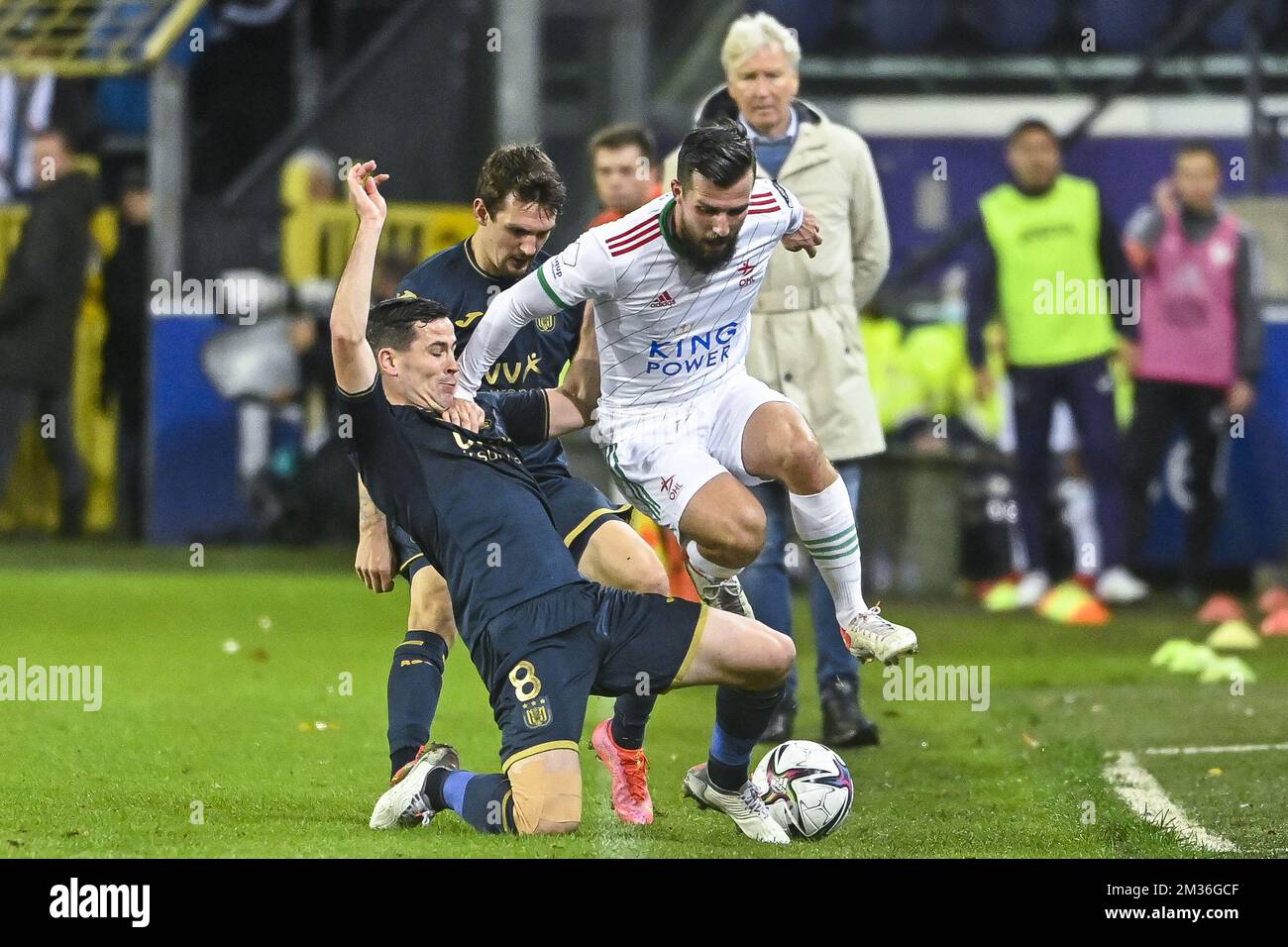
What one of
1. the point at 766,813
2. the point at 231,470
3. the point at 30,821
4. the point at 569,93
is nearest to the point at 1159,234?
the point at 569,93

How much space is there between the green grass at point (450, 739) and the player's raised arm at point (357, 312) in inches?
46.1

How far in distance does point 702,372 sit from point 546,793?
1666 millimetres

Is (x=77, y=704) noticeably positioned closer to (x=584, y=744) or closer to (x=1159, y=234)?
(x=584, y=744)

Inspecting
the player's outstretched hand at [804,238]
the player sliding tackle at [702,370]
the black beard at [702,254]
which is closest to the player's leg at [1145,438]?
the player sliding tackle at [702,370]

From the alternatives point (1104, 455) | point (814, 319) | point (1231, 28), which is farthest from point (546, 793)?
point (1231, 28)

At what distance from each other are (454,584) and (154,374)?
1001cm

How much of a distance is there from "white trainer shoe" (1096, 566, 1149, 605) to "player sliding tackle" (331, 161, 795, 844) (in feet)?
21.8

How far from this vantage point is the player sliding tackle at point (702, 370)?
21.0 feet

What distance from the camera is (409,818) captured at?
606 cm

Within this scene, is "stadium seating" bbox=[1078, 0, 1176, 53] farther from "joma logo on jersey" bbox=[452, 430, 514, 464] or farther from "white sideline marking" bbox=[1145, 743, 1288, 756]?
"joma logo on jersey" bbox=[452, 430, 514, 464]

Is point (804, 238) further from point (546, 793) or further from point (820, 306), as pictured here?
point (546, 793)

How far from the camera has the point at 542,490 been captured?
6.91 meters

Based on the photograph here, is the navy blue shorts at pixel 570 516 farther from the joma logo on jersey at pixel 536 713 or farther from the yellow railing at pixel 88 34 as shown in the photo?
the yellow railing at pixel 88 34

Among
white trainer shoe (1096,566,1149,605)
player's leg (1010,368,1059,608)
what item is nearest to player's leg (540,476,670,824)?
player's leg (1010,368,1059,608)
